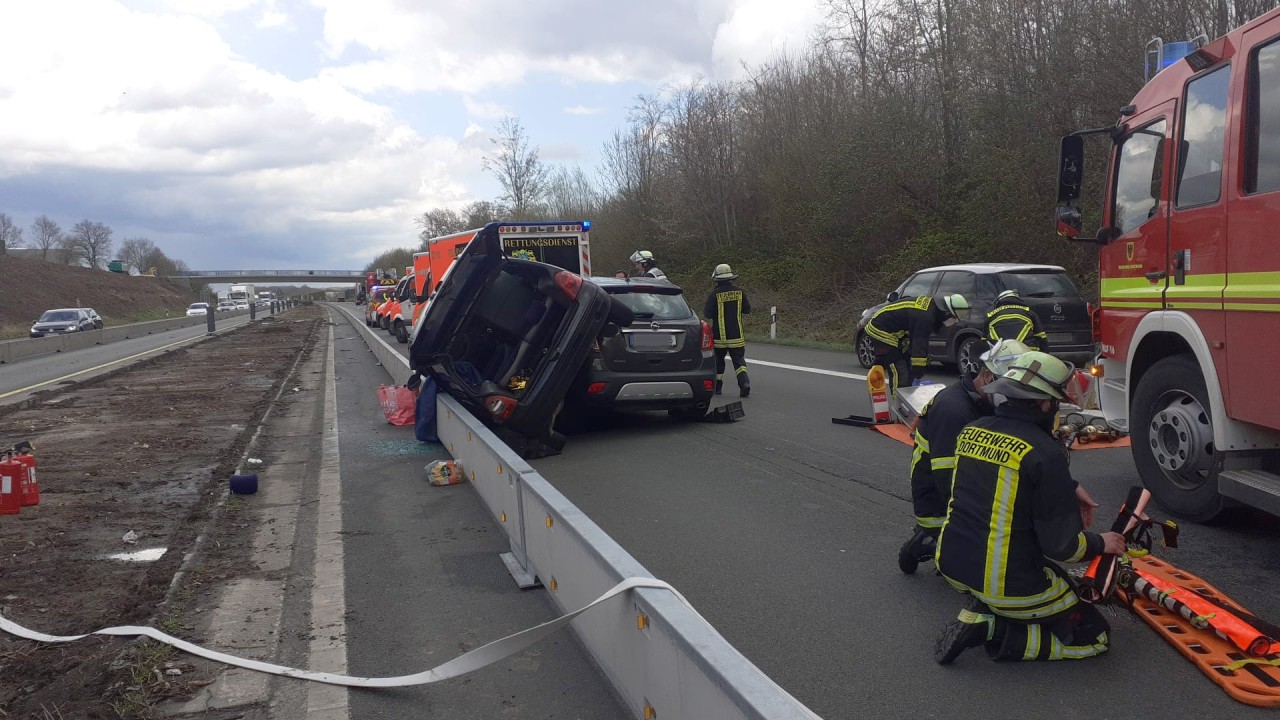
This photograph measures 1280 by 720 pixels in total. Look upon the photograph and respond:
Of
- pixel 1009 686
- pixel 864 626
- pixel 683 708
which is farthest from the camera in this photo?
pixel 864 626

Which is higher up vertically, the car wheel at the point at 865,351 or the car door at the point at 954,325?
the car door at the point at 954,325

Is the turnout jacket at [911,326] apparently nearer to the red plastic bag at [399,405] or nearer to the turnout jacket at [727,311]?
the turnout jacket at [727,311]

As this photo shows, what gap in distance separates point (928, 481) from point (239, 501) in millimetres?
5420

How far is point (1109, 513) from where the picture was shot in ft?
19.6

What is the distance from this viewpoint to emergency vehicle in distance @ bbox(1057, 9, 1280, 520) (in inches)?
187

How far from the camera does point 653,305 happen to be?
31.6ft

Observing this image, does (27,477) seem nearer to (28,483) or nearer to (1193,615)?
(28,483)

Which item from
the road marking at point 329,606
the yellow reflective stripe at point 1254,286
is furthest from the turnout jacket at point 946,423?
the road marking at point 329,606

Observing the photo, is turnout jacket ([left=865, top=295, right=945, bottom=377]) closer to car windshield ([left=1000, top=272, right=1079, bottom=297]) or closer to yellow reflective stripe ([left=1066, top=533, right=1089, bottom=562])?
car windshield ([left=1000, top=272, right=1079, bottom=297])

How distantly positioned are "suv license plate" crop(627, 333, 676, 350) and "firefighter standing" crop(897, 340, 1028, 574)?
4.70 metres

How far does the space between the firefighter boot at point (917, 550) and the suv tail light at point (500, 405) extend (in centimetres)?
410

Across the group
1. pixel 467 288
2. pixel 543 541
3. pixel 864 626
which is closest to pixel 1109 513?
pixel 864 626

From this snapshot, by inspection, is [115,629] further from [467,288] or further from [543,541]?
[467,288]

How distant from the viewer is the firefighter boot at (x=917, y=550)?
16.0 feet
